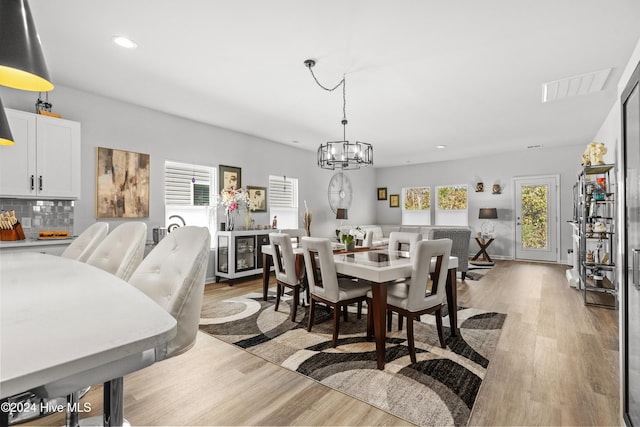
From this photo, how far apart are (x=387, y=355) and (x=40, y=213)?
3.84m

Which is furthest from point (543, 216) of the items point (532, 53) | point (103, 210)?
point (103, 210)

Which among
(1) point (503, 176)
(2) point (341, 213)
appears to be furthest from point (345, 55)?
(1) point (503, 176)

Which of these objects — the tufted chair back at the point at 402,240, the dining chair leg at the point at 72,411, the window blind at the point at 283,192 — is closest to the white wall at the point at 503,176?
the window blind at the point at 283,192

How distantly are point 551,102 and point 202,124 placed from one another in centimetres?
489

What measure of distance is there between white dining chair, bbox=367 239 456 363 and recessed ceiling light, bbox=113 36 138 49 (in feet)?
9.33

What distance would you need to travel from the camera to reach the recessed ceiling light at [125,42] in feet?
8.51

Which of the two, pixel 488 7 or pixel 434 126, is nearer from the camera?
pixel 488 7

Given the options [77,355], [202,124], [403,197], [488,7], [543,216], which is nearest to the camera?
[77,355]

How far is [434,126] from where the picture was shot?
5.20 m

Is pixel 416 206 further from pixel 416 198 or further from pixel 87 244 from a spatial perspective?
pixel 87 244

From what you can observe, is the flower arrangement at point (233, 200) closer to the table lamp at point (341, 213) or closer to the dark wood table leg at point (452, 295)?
the table lamp at point (341, 213)

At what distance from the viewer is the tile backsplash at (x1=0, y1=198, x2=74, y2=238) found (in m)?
3.30

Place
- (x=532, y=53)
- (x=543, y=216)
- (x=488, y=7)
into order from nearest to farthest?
1. (x=488, y=7)
2. (x=532, y=53)
3. (x=543, y=216)

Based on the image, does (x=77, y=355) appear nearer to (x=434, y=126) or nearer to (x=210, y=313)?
(x=210, y=313)
